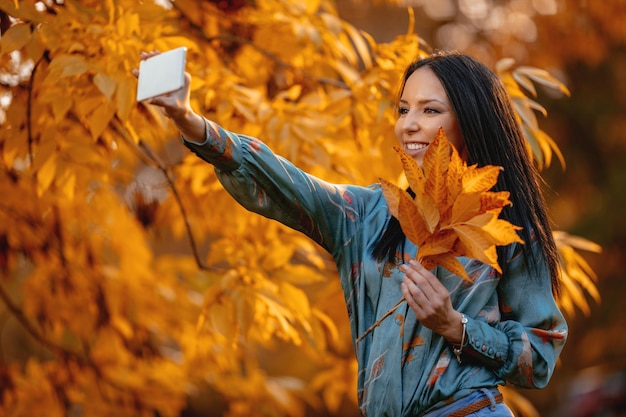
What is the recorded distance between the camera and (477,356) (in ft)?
5.95

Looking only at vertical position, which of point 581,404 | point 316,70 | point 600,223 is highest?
point 316,70

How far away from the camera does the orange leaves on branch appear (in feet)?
5.46

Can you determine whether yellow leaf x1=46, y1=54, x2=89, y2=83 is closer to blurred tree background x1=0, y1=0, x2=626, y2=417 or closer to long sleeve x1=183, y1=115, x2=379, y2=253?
blurred tree background x1=0, y1=0, x2=626, y2=417

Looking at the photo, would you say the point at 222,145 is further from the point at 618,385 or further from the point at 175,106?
the point at 618,385

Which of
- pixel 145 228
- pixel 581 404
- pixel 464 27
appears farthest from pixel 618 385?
pixel 145 228

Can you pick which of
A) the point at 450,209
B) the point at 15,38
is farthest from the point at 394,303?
the point at 15,38

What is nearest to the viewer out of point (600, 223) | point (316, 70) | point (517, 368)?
point (517, 368)

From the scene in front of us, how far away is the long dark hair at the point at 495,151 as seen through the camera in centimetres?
193

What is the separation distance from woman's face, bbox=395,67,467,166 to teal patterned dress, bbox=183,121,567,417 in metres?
0.16

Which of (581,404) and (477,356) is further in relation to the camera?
(581,404)

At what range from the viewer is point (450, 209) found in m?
1.71

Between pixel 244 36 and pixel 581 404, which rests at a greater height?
pixel 244 36

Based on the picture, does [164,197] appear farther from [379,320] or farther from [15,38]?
[379,320]

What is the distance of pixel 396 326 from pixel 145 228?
1.77 m
